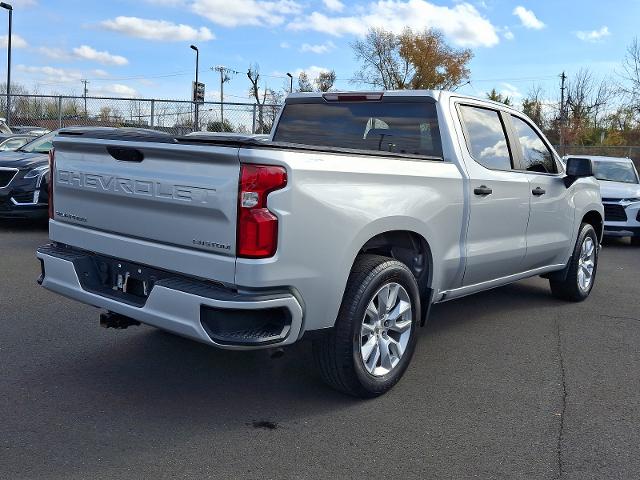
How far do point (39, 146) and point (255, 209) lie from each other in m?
9.24

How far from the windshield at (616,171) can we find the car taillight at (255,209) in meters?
11.0

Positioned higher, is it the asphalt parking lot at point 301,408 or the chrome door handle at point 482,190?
the chrome door handle at point 482,190

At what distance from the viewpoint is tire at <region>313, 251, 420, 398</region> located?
3736mm

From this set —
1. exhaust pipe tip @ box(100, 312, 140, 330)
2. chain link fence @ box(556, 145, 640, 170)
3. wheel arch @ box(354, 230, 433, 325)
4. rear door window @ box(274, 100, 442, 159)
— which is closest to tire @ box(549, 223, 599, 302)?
rear door window @ box(274, 100, 442, 159)

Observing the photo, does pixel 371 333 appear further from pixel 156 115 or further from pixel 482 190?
pixel 156 115

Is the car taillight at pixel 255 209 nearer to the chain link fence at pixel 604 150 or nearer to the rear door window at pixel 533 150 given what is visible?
the rear door window at pixel 533 150

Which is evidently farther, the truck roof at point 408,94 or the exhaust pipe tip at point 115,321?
the truck roof at point 408,94

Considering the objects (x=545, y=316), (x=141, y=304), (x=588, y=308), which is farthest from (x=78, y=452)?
(x=588, y=308)

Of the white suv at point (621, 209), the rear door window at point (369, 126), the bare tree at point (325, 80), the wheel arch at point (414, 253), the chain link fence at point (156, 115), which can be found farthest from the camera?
the bare tree at point (325, 80)

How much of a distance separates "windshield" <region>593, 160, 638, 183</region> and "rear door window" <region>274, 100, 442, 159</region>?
9031 millimetres

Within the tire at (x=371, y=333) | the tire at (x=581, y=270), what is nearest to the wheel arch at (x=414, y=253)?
the tire at (x=371, y=333)

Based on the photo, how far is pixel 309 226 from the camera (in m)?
3.39

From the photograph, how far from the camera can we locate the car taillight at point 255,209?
3.21 meters

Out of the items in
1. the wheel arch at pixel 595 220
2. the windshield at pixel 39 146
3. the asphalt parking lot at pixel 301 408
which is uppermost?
the windshield at pixel 39 146
